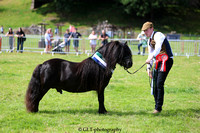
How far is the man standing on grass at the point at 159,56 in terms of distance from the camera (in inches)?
221

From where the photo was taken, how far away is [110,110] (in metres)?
6.36

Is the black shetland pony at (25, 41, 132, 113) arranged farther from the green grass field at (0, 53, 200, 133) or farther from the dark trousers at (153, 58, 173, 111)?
the dark trousers at (153, 58, 173, 111)

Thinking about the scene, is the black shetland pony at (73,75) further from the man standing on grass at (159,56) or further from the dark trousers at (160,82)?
the dark trousers at (160,82)

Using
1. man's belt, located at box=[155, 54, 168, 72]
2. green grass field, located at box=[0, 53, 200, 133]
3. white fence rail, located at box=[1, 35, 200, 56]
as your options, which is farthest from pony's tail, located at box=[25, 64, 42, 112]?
white fence rail, located at box=[1, 35, 200, 56]

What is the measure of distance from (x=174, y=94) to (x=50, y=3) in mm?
50745

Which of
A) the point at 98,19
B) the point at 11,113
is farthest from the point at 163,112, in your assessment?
the point at 98,19

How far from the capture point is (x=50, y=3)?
177 feet

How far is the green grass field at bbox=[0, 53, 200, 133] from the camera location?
5.05 meters

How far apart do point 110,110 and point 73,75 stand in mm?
1560

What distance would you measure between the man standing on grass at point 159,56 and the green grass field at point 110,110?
790 mm

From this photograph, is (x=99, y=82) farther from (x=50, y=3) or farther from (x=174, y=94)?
(x=50, y=3)

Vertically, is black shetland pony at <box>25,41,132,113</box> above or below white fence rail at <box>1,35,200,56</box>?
below

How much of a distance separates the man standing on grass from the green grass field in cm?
79

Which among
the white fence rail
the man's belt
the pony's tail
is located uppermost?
the white fence rail
